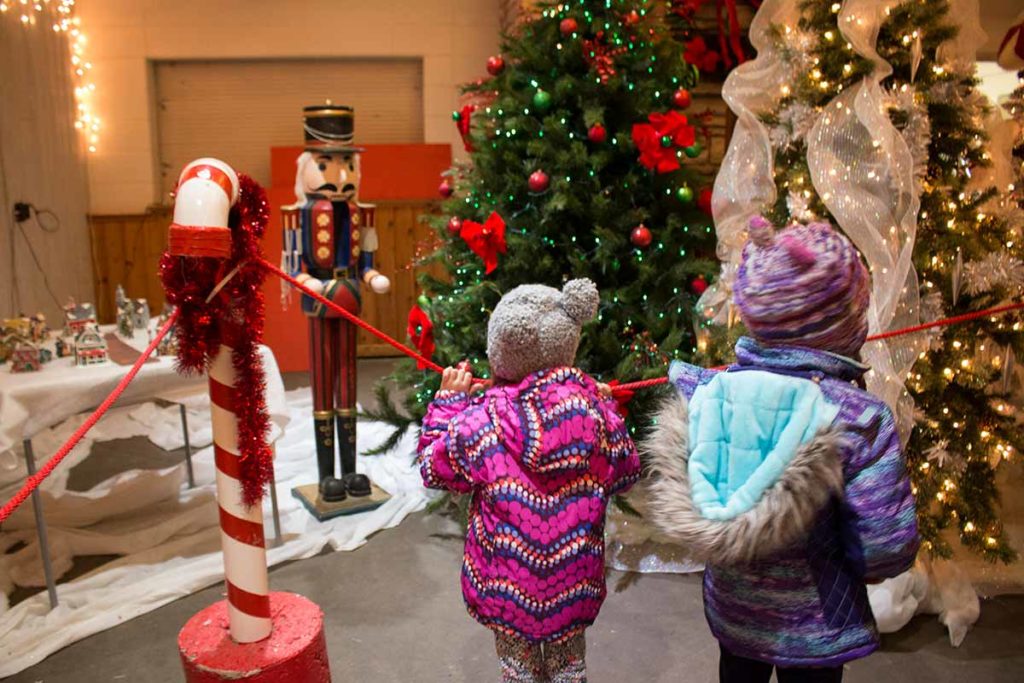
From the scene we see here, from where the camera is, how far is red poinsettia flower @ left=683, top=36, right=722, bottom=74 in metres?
3.51

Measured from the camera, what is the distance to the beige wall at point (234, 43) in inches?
248

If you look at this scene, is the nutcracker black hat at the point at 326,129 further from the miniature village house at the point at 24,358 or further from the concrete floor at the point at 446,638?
the concrete floor at the point at 446,638

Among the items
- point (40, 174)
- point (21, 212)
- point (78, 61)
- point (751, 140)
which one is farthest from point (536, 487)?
point (78, 61)

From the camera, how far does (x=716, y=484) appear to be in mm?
1412

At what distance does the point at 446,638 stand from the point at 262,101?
5.54 meters

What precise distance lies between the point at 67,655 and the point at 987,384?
10.1 ft

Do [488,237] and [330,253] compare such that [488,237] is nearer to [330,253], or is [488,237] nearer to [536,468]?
[330,253]

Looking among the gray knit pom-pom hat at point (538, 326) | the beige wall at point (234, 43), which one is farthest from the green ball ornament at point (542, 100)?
the beige wall at point (234, 43)

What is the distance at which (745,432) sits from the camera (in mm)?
1369

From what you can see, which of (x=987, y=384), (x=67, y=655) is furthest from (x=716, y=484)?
(x=67, y=655)

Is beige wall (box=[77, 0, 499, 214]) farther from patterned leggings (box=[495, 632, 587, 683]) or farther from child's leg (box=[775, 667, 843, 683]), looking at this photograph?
child's leg (box=[775, 667, 843, 683])

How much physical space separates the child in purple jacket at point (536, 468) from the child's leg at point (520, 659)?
10cm

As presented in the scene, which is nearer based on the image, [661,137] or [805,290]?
[805,290]

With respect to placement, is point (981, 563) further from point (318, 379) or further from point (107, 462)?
point (107, 462)
